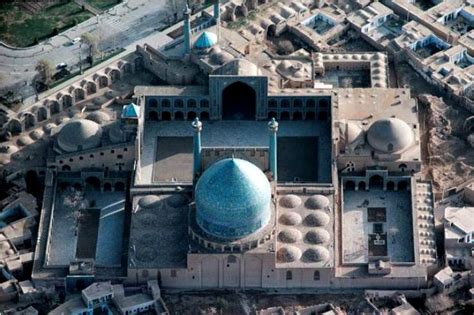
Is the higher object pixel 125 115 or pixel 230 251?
pixel 125 115

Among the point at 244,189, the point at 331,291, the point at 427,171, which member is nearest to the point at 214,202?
the point at 244,189

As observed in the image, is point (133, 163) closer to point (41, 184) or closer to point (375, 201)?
point (41, 184)

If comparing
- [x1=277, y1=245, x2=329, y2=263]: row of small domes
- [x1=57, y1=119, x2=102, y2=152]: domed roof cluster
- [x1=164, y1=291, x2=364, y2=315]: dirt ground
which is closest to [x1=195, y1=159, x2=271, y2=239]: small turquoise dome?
[x1=277, y1=245, x2=329, y2=263]: row of small domes

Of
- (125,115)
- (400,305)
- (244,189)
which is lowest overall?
(400,305)

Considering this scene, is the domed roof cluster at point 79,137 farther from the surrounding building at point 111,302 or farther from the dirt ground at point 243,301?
the dirt ground at point 243,301

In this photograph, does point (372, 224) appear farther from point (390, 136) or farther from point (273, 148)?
point (273, 148)

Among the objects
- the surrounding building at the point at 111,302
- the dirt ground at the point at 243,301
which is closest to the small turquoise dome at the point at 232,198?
the dirt ground at the point at 243,301
